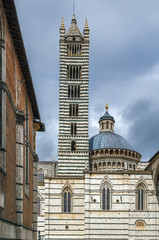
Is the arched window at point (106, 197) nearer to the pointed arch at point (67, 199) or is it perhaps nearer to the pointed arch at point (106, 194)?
the pointed arch at point (106, 194)

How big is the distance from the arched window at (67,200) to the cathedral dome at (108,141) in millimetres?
11714

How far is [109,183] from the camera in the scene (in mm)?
40750

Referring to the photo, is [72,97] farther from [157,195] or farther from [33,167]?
[33,167]

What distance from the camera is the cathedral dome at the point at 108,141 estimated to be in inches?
2090

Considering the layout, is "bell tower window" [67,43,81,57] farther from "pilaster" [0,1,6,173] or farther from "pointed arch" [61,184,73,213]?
"pilaster" [0,1,6,173]

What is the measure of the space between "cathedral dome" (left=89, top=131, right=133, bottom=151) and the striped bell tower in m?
4.97

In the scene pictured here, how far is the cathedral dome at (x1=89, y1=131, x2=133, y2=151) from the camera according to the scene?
53.1 meters

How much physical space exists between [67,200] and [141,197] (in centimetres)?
782

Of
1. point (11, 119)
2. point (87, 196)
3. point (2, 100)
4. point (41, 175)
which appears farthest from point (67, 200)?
point (2, 100)

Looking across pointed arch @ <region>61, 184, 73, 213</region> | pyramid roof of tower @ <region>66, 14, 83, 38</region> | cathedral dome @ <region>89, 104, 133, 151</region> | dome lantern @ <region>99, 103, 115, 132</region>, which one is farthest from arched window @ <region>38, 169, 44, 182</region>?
pyramid roof of tower @ <region>66, 14, 83, 38</region>

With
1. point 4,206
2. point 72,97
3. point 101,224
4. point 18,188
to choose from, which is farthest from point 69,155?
point 4,206

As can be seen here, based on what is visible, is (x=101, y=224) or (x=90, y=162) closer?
(x=101, y=224)

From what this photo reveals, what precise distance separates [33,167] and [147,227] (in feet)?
57.3

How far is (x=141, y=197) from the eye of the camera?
132 feet
